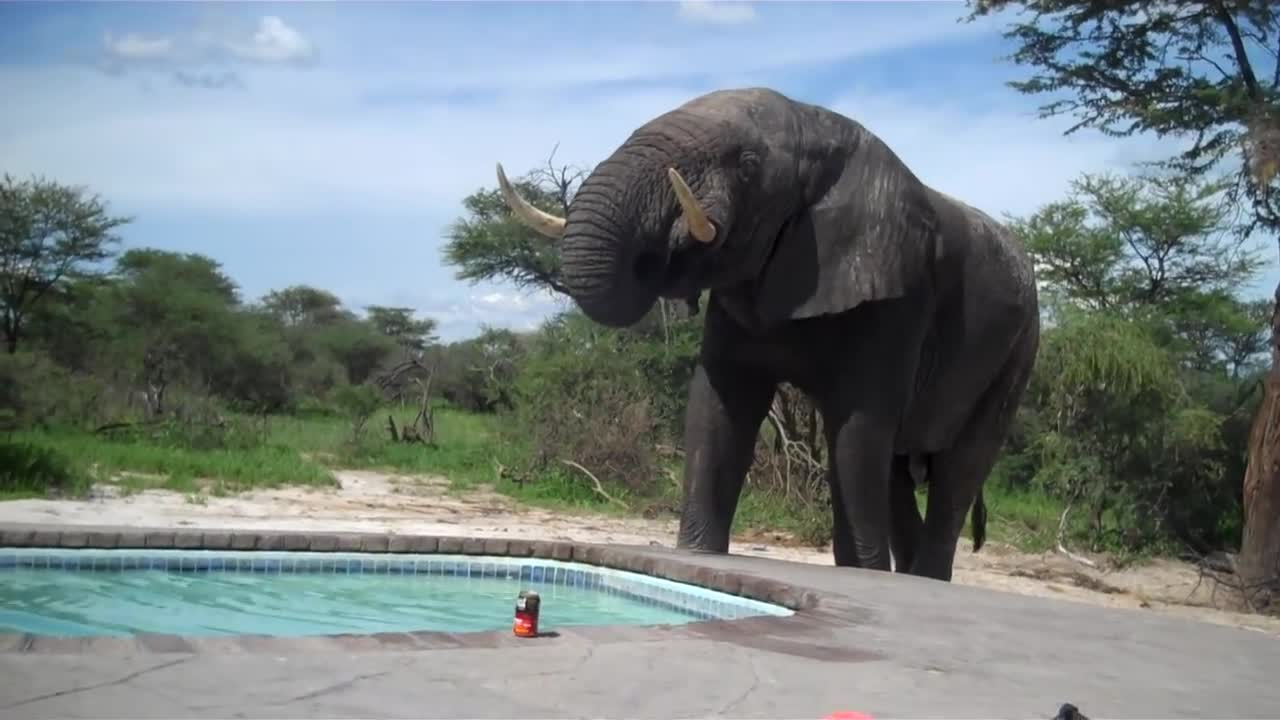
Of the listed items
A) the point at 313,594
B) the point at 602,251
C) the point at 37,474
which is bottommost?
the point at 313,594

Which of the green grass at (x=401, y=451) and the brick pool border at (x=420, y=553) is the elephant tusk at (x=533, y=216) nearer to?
the brick pool border at (x=420, y=553)

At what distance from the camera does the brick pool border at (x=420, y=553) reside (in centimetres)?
411

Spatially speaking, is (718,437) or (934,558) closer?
(718,437)

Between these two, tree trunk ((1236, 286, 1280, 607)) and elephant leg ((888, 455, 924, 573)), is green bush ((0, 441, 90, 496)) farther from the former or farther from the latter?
tree trunk ((1236, 286, 1280, 607))

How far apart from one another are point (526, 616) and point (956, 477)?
176 inches

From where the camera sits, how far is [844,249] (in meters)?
6.82

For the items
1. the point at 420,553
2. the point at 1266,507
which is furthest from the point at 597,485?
the point at 420,553

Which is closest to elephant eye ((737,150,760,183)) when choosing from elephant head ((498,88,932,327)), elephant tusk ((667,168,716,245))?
elephant head ((498,88,932,327))

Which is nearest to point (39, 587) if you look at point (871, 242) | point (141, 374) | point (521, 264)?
point (871, 242)

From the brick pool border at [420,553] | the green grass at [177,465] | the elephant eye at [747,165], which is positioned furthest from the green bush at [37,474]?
the elephant eye at [747,165]

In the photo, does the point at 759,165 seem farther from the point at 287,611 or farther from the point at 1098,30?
the point at 1098,30

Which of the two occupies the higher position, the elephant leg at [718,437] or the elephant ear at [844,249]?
the elephant ear at [844,249]

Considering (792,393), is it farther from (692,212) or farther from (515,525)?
(692,212)

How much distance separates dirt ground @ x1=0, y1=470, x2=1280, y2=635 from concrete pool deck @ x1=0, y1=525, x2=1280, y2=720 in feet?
17.4
